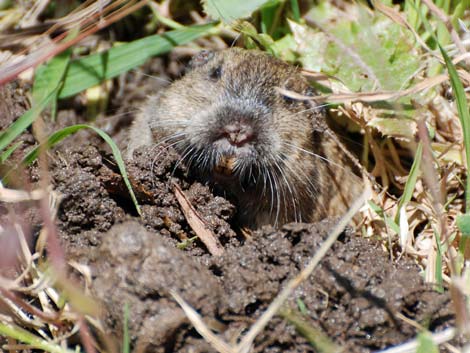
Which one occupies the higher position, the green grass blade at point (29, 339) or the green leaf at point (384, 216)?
the green grass blade at point (29, 339)

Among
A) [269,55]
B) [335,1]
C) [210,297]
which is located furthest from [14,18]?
[210,297]

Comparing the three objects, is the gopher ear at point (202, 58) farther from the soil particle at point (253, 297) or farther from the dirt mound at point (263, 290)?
the soil particle at point (253, 297)

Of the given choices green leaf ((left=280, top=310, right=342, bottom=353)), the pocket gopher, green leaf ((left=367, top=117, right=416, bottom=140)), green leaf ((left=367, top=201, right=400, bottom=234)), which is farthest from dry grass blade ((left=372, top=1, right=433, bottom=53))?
green leaf ((left=280, top=310, right=342, bottom=353))

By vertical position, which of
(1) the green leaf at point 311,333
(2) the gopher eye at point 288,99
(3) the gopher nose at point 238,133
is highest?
(3) the gopher nose at point 238,133

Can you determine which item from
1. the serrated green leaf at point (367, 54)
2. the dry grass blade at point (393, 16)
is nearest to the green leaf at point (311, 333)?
the serrated green leaf at point (367, 54)

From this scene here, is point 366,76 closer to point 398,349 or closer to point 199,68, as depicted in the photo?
point 199,68

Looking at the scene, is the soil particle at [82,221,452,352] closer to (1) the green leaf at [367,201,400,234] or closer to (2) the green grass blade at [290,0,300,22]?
(1) the green leaf at [367,201,400,234]
